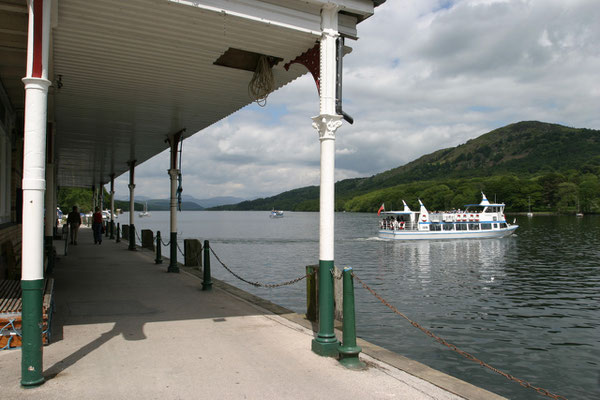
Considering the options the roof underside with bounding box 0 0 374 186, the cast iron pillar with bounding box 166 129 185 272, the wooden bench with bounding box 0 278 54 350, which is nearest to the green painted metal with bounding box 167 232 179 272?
the cast iron pillar with bounding box 166 129 185 272

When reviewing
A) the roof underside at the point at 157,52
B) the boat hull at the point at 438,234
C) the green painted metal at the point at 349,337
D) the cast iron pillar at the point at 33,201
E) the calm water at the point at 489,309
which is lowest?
the calm water at the point at 489,309

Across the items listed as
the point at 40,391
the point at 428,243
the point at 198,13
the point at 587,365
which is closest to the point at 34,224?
the point at 40,391

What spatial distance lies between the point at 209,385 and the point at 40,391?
1619 mm

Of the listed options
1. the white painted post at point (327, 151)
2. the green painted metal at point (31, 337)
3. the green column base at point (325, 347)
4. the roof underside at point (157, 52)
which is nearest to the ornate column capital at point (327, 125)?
the white painted post at point (327, 151)

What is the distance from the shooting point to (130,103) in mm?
9992

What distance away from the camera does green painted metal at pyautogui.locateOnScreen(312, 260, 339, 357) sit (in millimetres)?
5996

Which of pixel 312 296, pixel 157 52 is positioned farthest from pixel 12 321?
pixel 312 296

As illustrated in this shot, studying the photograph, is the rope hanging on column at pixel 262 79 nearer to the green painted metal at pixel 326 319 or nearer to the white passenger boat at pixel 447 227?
the green painted metal at pixel 326 319

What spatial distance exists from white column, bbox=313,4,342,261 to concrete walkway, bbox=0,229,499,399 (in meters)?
1.50

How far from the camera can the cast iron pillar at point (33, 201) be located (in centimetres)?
472

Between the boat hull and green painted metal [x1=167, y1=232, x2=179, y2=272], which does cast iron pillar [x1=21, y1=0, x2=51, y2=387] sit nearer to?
green painted metal [x1=167, y1=232, x2=179, y2=272]

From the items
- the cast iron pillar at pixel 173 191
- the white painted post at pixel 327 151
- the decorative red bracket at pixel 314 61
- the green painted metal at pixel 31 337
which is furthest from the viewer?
the cast iron pillar at pixel 173 191

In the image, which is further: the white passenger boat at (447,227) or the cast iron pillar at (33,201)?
the white passenger boat at (447,227)

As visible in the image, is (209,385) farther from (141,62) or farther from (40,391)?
(141,62)
